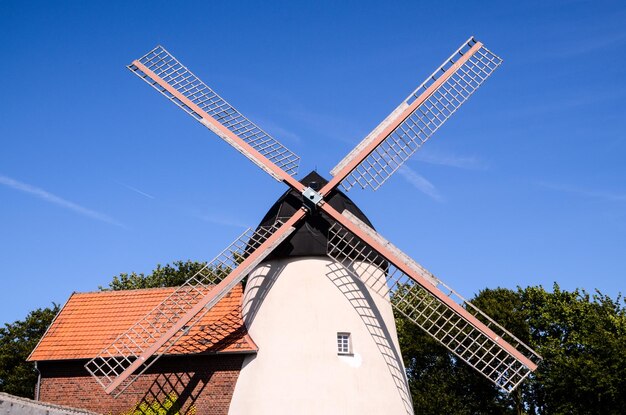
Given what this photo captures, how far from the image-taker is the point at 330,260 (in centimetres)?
1559

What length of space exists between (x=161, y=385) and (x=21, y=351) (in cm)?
1878

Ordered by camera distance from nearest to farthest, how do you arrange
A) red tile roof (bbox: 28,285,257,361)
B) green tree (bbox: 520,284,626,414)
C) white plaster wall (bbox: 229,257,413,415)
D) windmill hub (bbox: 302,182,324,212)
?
white plaster wall (bbox: 229,257,413,415) < windmill hub (bbox: 302,182,324,212) < red tile roof (bbox: 28,285,257,361) < green tree (bbox: 520,284,626,414)

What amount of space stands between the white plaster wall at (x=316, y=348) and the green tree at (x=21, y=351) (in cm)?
1811

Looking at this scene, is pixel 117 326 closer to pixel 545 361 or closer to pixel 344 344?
pixel 344 344

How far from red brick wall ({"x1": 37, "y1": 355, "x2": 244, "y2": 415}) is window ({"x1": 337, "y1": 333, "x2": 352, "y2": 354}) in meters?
2.58

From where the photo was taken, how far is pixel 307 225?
15.6 meters

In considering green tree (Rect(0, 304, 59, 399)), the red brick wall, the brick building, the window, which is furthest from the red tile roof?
green tree (Rect(0, 304, 59, 399))

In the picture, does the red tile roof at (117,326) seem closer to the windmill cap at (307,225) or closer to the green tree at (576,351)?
the windmill cap at (307,225)

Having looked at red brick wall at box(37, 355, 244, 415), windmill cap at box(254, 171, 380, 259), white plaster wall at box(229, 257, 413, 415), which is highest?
windmill cap at box(254, 171, 380, 259)

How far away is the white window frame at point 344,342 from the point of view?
14852 millimetres

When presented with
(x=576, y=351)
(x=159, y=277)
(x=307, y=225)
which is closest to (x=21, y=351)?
(x=159, y=277)

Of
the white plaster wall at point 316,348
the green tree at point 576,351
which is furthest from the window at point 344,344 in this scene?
the green tree at point 576,351

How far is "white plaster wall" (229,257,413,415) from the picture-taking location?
562 inches

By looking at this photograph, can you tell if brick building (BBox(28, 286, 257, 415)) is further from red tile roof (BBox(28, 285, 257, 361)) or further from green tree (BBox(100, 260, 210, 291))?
green tree (BBox(100, 260, 210, 291))
